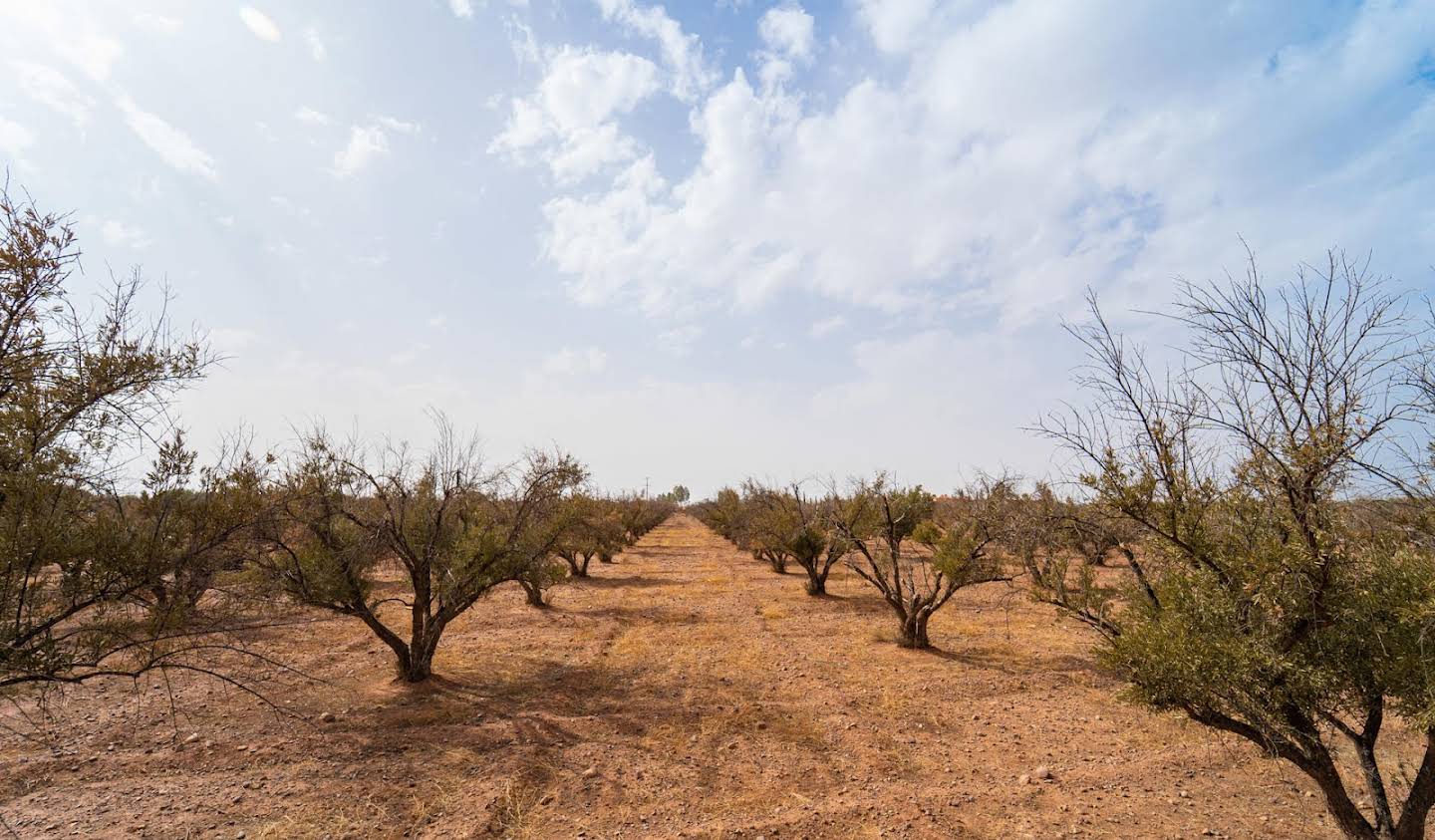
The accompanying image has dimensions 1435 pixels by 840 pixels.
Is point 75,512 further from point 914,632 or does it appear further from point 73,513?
point 914,632

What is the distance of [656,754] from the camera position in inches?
320

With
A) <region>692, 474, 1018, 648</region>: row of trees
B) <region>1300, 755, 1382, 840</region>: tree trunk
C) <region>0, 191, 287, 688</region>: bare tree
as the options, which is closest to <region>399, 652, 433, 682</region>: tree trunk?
<region>0, 191, 287, 688</region>: bare tree

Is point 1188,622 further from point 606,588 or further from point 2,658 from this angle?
point 606,588

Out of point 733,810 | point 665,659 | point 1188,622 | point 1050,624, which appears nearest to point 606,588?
point 665,659

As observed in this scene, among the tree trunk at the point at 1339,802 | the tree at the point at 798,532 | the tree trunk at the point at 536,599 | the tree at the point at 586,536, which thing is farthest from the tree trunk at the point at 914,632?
the tree trunk at the point at 536,599

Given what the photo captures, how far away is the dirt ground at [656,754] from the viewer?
6.45 m

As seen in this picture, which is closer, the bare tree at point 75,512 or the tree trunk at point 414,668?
the bare tree at point 75,512

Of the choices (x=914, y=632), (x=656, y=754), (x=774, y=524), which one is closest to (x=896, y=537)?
(x=914, y=632)

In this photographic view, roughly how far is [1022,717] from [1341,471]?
21.0ft

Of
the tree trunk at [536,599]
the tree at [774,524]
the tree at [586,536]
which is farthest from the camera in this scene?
the tree at [774,524]

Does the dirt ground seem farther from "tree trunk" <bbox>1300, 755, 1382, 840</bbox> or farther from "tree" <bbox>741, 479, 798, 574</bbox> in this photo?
"tree" <bbox>741, 479, 798, 574</bbox>

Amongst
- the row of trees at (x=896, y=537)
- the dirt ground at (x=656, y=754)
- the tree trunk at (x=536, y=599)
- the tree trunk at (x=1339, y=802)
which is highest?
the row of trees at (x=896, y=537)

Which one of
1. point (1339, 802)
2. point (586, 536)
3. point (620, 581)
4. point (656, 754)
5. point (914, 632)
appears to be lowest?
point (656, 754)

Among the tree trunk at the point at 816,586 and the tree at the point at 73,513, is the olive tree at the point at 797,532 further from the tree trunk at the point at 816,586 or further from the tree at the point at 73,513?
the tree at the point at 73,513
